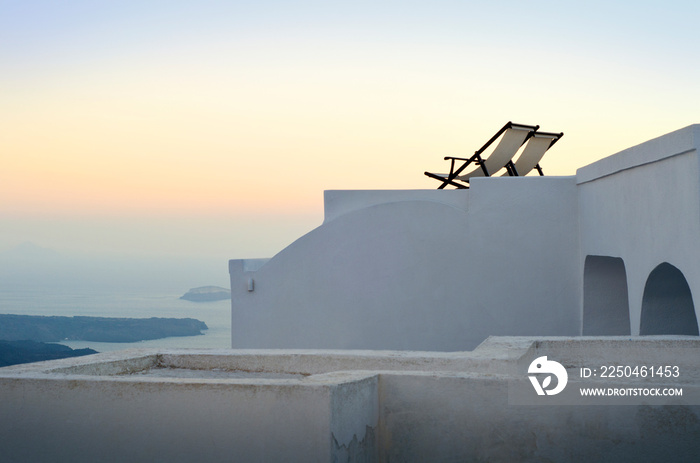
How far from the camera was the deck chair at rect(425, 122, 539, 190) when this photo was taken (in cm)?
945

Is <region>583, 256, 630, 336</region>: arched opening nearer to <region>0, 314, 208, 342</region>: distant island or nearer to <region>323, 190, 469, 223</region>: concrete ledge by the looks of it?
<region>323, 190, 469, 223</region>: concrete ledge

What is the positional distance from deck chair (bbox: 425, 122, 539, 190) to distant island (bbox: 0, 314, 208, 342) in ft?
78.6

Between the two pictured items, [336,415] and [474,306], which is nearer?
[336,415]

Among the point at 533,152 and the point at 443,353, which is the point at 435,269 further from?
the point at 443,353

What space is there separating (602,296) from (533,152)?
2.69m

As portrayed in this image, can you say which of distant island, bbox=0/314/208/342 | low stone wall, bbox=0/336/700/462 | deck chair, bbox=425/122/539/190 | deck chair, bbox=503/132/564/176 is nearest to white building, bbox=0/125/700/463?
low stone wall, bbox=0/336/700/462

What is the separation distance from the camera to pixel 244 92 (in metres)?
15.5

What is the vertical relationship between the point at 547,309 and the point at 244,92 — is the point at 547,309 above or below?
below

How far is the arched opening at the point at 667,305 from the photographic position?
6.57 metres

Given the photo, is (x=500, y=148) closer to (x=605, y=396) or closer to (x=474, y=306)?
(x=474, y=306)

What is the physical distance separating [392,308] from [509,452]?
5.68 metres

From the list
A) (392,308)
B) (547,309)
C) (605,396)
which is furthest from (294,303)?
(605,396)

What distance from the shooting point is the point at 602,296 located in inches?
332

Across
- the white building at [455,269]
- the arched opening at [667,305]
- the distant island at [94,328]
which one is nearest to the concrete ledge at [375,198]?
the white building at [455,269]
